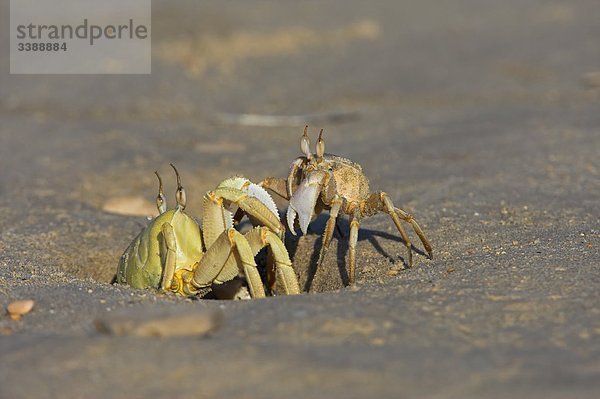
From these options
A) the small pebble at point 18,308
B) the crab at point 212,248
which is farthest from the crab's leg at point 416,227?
the small pebble at point 18,308

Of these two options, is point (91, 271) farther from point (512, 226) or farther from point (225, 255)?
point (512, 226)

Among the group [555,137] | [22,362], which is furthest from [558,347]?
[555,137]

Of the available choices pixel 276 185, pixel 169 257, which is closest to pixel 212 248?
pixel 169 257

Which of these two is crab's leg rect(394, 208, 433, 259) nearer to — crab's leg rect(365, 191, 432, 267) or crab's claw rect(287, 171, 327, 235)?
crab's leg rect(365, 191, 432, 267)

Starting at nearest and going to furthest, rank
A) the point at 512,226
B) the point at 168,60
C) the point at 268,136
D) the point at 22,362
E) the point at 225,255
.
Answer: the point at 22,362 → the point at 225,255 → the point at 512,226 → the point at 268,136 → the point at 168,60

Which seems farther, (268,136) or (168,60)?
(168,60)

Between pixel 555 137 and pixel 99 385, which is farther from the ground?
pixel 555 137

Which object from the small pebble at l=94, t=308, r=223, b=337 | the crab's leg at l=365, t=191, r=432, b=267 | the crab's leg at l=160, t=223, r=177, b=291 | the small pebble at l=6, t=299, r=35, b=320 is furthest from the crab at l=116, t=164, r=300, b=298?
the small pebble at l=94, t=308, r=223, b=337

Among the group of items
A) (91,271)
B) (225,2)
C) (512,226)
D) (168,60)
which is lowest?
(91,271)
